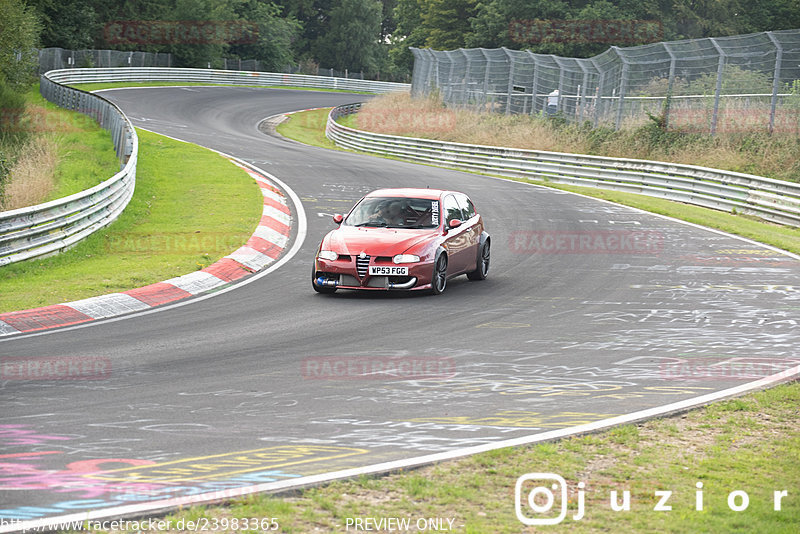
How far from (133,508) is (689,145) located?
88.9 ft

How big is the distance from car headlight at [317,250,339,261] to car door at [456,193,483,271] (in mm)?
2219

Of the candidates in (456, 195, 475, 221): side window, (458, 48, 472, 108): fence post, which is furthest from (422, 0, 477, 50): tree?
(456, 195, 475, 221): side window

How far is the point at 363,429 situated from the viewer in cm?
704

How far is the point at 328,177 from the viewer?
1158 inches

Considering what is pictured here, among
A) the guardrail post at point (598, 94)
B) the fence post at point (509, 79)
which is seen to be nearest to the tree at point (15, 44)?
the fence post at point (509, 79)

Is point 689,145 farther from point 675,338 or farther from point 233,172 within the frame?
point 675,338

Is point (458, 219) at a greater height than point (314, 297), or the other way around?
point (458, 219)

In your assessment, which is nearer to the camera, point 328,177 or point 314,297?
point 314,297

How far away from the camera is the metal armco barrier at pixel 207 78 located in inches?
2443

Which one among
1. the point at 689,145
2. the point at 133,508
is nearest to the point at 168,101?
the point at 689,145

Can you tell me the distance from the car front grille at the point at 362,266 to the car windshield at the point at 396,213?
1042mm

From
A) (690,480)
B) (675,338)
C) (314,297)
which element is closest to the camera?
(690,480)

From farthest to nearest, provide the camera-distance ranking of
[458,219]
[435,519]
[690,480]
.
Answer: [458,219]
[690,480]
[435,519]

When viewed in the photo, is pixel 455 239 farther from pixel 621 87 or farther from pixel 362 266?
pixel 621 87
